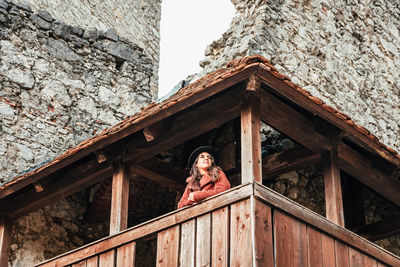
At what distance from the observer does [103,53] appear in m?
12.3

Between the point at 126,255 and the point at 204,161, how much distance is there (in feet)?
3.71

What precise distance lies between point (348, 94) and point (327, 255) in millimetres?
4376

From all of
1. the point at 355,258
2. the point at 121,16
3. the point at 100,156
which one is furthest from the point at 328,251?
the point at 121,16

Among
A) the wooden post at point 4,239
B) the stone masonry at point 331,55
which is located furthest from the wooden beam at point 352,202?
the wooden post at point 4,239

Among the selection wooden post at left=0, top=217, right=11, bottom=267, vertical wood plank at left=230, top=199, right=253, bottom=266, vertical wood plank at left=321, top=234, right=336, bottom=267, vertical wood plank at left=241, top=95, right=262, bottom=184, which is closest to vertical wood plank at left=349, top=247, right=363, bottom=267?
vertical wood plank at left=321, top=234, right=336, bottom=267

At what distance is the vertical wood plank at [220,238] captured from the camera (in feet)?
20.7

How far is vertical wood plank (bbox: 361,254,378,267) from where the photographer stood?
23.8ft

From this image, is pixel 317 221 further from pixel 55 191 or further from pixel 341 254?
pixel 55 191

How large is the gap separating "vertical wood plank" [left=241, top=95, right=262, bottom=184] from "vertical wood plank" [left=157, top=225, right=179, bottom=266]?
0.82 m

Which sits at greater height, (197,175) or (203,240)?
(197,175)

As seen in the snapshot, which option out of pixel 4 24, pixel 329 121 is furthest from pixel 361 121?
pixel 4 24

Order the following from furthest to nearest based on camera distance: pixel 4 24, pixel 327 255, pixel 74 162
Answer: pixel 4 24 → pixel 74 162 → pixel 327 255

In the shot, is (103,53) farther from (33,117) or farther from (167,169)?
(167,169)

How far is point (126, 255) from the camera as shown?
7.23 meters
